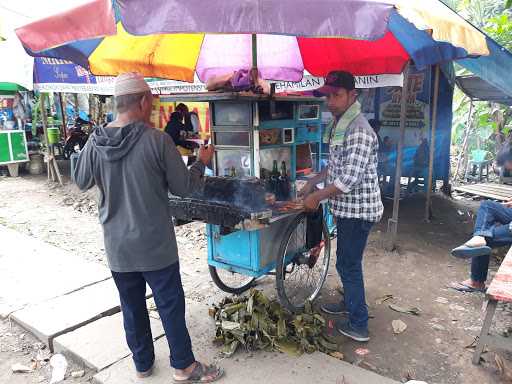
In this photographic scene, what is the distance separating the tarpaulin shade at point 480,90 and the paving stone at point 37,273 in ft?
20.8

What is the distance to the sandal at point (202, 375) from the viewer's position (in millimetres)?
2635

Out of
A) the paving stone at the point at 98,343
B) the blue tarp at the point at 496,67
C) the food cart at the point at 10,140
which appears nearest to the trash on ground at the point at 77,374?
the paving stone at the point at 98,343

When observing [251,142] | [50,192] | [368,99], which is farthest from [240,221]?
[50,192]

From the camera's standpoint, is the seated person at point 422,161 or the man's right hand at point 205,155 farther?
the seated person at point 422,161

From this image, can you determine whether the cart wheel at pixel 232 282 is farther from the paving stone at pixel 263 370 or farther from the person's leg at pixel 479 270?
the person's leg at pixel 479 270

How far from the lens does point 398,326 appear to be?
3.37m

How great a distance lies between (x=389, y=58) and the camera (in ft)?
12.8

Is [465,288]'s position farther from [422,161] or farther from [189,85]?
[189,85]

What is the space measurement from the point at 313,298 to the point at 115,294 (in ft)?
6.13

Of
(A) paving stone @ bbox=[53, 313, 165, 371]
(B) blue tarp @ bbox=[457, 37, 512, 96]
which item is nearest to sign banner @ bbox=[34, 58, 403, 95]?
(B) blue tarp @ bbox=[457, 37, 512, 96]

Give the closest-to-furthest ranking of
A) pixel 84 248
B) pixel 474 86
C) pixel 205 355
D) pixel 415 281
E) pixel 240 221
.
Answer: pixel 240 221
pixel 205 355
pixel 415 281
pixel 84 248
pixel 474 86

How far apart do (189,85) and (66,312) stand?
173 inches

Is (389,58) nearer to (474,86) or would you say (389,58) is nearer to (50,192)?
(474,86)

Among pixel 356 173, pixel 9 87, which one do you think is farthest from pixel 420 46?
pixel 9 87
